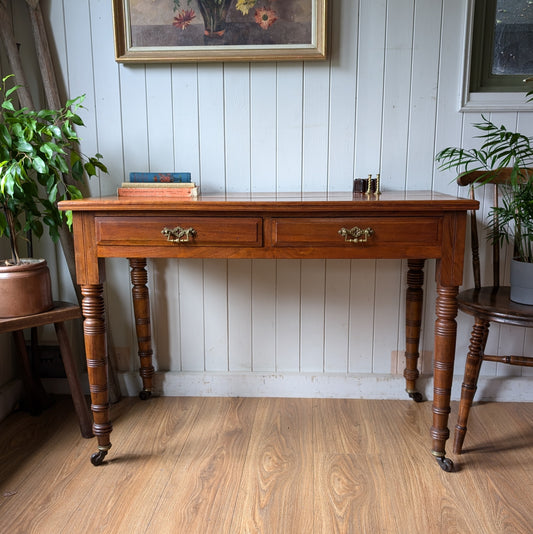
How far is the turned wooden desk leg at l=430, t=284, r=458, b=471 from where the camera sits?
157cm

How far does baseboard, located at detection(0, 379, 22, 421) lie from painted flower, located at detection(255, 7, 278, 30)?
1749 mm

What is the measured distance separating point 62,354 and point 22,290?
0.93 ft

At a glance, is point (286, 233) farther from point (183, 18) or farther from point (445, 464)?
point (183, 18)

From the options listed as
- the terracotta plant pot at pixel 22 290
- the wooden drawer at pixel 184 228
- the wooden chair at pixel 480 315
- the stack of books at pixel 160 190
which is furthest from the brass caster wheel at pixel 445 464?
the terracotta plant pot at pixel 22 290

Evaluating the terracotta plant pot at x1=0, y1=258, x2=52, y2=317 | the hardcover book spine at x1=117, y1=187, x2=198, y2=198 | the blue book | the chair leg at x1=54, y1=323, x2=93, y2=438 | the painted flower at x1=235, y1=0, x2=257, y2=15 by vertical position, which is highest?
the painted flower at x1=235, y1=0, x2=257, y2=15

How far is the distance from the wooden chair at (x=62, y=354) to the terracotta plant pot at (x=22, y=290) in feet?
0.09

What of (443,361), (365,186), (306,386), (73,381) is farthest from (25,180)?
(443,361)

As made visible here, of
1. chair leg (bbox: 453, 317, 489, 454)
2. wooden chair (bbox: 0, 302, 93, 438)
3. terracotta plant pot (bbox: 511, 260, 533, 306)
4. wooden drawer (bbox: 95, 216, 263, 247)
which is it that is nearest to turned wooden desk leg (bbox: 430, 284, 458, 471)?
chair leg (bbox: 453, 317, 489, 454)

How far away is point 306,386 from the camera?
2166 millimetres

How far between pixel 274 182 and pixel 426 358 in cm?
98

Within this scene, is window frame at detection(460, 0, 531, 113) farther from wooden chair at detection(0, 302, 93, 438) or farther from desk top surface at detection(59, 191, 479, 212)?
wooden chair at detection(0, 302, 93, 438)

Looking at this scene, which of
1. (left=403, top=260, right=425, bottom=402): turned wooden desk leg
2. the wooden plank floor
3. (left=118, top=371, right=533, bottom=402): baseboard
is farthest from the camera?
(left=118, top=371, right=533, bottom=402): baseboard

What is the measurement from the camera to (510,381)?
2.12 metres

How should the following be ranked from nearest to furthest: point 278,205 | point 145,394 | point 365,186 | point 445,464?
point 278,205, point 445,464, point 365,186, point 145,394
